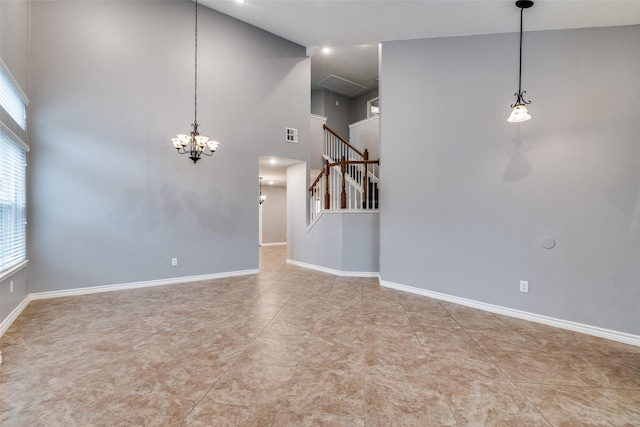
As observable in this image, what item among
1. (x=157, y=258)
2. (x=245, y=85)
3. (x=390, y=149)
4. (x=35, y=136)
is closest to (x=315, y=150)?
(x=245, y=85)

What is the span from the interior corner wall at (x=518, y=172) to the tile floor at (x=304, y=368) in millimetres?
551

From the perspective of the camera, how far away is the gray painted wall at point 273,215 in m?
10.6

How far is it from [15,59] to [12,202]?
5.74 feet

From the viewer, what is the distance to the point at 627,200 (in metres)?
2.85

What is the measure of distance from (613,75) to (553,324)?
281 cm

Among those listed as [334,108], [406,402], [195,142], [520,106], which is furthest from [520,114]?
[334,108]

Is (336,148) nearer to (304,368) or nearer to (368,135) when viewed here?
(368,135)

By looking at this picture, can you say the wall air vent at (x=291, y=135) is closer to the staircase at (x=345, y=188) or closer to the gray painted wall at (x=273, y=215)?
the staircase at (x=345, y=188)

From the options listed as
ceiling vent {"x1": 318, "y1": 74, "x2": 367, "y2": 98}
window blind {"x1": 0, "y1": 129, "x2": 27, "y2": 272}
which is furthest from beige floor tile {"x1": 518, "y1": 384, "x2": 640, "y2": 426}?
ceiling vent {"x1": 318, "y1": 74, "x2": 367, "y2": 98}

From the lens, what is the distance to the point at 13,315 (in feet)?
10.4

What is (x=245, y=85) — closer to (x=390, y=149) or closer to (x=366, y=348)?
(x=390, y=149)

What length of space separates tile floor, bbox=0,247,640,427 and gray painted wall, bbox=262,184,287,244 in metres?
6.91

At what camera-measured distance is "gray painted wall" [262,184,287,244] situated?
1056cm

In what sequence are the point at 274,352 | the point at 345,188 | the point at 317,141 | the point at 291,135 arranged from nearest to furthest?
1. the point at 274,352
2. the point at 345,188
3. the point at 291,135
4. the point at 317,141
